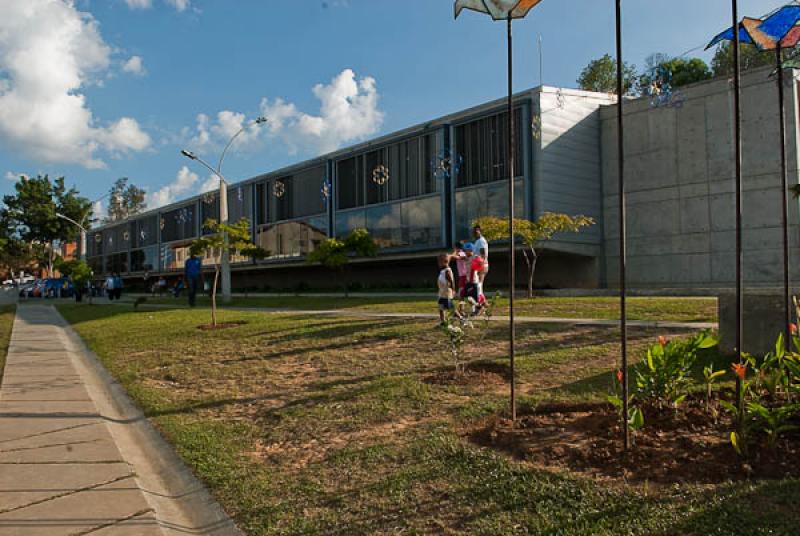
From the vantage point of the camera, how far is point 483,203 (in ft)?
83.4

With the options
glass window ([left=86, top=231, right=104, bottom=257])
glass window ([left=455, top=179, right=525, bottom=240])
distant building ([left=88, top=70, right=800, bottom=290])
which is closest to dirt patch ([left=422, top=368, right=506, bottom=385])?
distant building ([left=88, top=70, right=800, bottom=290])

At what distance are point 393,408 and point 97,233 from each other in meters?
72.5

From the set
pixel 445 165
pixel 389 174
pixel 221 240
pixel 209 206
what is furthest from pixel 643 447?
pixel 209 206

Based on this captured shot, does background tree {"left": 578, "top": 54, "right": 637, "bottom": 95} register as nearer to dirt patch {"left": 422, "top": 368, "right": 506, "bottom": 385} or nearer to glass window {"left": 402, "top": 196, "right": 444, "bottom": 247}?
glass window {"left": 402, "top": 196, "right": 444, "bottom": 247}

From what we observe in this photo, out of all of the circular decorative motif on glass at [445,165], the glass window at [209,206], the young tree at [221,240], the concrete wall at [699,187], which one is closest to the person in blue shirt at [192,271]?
the young tree at [221,240]

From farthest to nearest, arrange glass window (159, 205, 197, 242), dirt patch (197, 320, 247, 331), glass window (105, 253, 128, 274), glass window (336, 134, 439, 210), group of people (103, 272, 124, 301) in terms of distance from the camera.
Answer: glass window (105, 253, 128, 274) → glass window (159, 205, 197, 242) → group of people (103, 272, 124, 301) → glass window (336, 134, 439, 210) → dirt patch (197, 320, 247, 331)

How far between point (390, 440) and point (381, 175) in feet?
86.2

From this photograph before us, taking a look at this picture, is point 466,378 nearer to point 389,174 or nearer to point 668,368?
point 668,368

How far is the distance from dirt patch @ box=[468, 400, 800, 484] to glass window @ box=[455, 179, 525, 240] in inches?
786

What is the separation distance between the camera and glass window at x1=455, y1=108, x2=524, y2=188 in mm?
24250

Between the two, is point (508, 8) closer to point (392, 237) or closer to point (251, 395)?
point (251, 395)

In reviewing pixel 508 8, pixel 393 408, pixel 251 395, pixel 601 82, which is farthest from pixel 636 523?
pixel 601 82

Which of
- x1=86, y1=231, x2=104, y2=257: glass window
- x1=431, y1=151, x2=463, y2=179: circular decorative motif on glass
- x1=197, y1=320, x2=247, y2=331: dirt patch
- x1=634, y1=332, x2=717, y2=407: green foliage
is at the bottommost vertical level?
x1=197, y1=320, x2=247, y2=331: dirt patch

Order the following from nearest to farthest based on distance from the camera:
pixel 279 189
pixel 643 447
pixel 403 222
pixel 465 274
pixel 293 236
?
pixel 643 447
pixel 465 274
pixel 403 222
pixel 293 236
pixel 279 189
